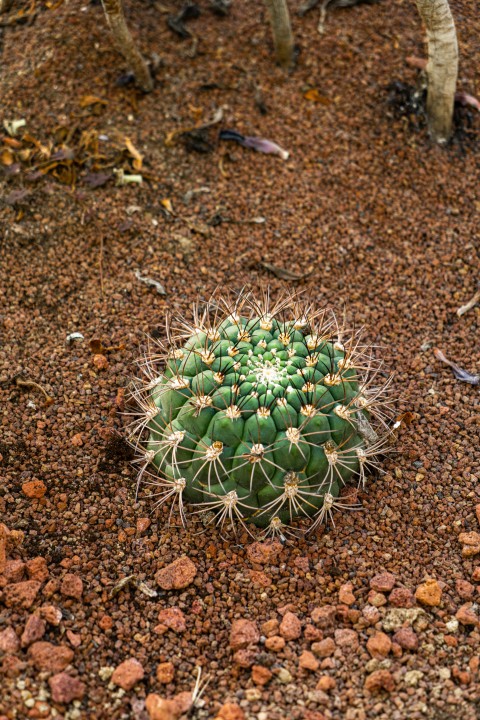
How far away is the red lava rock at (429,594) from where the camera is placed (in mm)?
3283

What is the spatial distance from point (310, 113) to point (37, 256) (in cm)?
224

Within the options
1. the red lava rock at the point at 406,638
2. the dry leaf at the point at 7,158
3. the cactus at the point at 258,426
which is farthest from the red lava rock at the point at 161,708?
the dry leaf at the point at 7,158

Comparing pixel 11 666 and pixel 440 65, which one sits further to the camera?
pixel 440 65

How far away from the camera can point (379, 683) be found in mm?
2979

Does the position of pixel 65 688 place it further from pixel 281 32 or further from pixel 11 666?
pixel 281 32

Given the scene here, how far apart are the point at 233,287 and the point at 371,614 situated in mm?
2195

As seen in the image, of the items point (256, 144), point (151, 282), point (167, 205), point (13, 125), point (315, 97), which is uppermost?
point (13, 125)

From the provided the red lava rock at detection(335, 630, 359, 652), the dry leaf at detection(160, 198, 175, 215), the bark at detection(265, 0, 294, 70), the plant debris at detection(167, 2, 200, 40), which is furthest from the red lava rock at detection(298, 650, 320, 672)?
the plant debris at detection(167, 2, 200, 40)

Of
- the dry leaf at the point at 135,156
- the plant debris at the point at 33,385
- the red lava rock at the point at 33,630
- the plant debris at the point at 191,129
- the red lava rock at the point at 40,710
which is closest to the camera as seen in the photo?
the red lava rock at the point at 40,710

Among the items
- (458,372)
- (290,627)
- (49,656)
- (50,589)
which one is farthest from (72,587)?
(458,372)

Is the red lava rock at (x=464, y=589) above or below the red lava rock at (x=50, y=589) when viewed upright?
below

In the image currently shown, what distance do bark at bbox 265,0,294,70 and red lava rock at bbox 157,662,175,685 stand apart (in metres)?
4.38

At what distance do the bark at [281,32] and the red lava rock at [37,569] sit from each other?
4.07m

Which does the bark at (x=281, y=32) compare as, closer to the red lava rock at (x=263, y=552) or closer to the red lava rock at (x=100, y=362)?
the red lava rock at (x=100, y=362)
